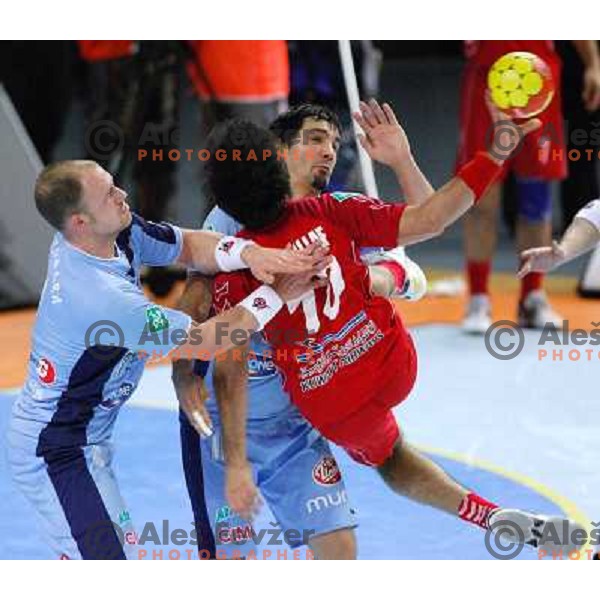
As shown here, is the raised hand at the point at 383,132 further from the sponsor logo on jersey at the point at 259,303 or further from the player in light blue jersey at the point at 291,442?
the sponsor logo on jersey at the point at 259,303

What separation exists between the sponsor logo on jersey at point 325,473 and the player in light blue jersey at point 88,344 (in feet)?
1.44

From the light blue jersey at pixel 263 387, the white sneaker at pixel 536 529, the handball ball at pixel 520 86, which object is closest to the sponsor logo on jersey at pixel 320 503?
the light blue jersey at pixel 263 387

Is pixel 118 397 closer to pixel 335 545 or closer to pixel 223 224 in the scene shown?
pixel 223 224

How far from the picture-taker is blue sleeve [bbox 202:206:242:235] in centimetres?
402

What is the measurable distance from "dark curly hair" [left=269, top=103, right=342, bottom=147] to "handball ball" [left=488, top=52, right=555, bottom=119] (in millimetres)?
486

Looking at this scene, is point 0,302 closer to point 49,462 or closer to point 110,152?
point 110,152

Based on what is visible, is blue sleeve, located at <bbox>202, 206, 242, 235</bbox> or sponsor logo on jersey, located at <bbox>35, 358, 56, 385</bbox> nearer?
sponsor logo on jersey, located at <bbox>35, 358, 56, 385</bbox>

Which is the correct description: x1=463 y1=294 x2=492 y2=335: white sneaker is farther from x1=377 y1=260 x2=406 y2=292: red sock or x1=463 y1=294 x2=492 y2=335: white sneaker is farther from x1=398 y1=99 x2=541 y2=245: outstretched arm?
x1=398 y1=99 x2=541 y2=245: outstretched arm

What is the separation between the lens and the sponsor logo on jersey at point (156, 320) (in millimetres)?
3658

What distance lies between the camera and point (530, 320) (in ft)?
27.6

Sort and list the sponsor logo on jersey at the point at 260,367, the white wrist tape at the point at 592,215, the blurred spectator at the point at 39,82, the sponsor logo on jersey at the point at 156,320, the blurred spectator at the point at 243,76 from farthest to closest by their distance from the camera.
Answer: the blurred spectator at the point at 39,82, the blurred spectator at the point at 243,76, the white wrist tape at the point at 592,215, the sponsor logo on jersey at the point at 260,367, the sponsor logo on jersey at the point at 156,320

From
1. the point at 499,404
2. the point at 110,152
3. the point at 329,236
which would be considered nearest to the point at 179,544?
the point at 329,236

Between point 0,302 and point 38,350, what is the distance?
5213mm

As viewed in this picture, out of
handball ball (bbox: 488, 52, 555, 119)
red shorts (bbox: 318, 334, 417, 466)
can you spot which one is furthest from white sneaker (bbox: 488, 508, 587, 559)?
handball ball (bbox: 488, 52, 555, 119)
